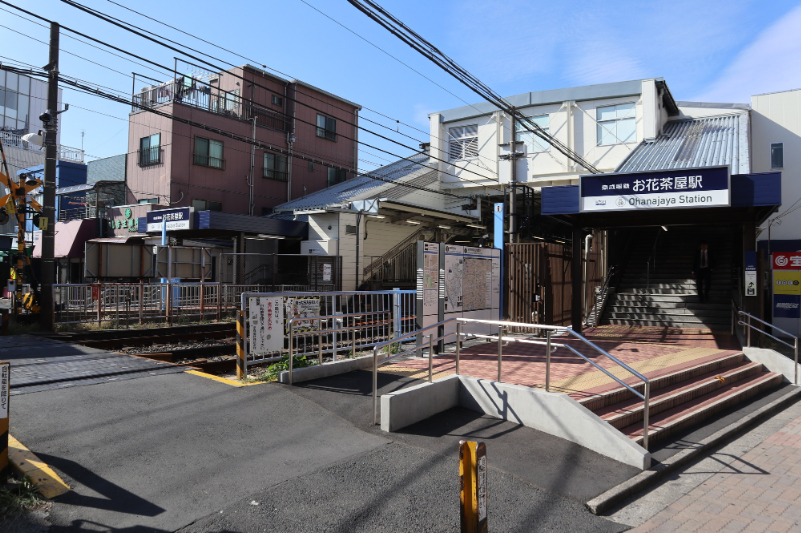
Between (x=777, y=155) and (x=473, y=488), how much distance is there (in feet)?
80.9

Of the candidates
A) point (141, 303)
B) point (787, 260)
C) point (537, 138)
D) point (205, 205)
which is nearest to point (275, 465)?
point (141, 303)

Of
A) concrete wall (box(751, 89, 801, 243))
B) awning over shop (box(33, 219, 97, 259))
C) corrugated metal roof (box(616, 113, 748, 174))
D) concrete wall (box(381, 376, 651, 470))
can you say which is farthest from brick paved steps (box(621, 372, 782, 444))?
awning over shop (box(33, 219, 97, 259))

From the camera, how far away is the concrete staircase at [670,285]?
15.9m

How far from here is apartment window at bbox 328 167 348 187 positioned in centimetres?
3634

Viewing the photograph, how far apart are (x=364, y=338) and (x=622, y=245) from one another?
14.1 metres

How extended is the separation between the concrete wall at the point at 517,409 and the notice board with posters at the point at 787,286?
47.8 feet

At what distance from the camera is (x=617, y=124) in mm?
24875

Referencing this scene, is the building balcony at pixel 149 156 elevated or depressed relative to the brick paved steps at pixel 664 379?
elevated

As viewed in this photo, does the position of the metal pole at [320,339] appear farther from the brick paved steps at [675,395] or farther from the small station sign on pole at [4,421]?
the small station sign on pole at [4,421]

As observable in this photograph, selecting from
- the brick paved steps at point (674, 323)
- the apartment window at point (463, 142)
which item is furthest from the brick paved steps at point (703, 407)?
the apartment window at point (463, 142)

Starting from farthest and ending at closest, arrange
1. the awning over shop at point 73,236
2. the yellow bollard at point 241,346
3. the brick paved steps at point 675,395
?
the awning over shop at point 73,236
the yellow bollard at point 241,346
the brick paved steps at point 675,395

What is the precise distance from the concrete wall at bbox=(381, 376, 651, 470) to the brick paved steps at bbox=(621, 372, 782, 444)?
0.77 m

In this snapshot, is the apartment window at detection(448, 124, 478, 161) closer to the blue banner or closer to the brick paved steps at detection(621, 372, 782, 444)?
the blue banner

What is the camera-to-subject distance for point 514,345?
12031 millimetres
